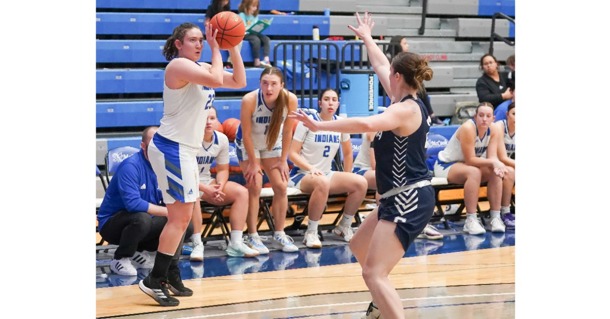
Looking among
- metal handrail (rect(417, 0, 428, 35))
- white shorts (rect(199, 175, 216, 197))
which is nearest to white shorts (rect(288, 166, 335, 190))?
white shorts (rect(199, 175, 216, 197))

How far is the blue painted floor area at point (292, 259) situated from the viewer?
24.0 ft

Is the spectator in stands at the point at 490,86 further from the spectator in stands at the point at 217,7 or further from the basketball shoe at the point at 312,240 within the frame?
the basketball shoe at the point at 312,240

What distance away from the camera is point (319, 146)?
867 cm

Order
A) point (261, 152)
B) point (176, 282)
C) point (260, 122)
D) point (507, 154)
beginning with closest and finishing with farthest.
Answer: point (176, 282) → point (260, 122) → point (261, 152) → point (507, 154)

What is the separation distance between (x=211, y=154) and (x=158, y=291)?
1.90 m

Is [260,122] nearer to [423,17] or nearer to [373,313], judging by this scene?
[373,313]

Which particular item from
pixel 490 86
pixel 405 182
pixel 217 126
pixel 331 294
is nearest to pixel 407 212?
pixel 405 182

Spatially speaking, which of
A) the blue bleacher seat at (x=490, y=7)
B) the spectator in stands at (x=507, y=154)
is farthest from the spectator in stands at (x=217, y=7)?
the blue bleacher seat at (x=490, y=7)

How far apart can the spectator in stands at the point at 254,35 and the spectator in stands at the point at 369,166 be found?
92.5 inches
